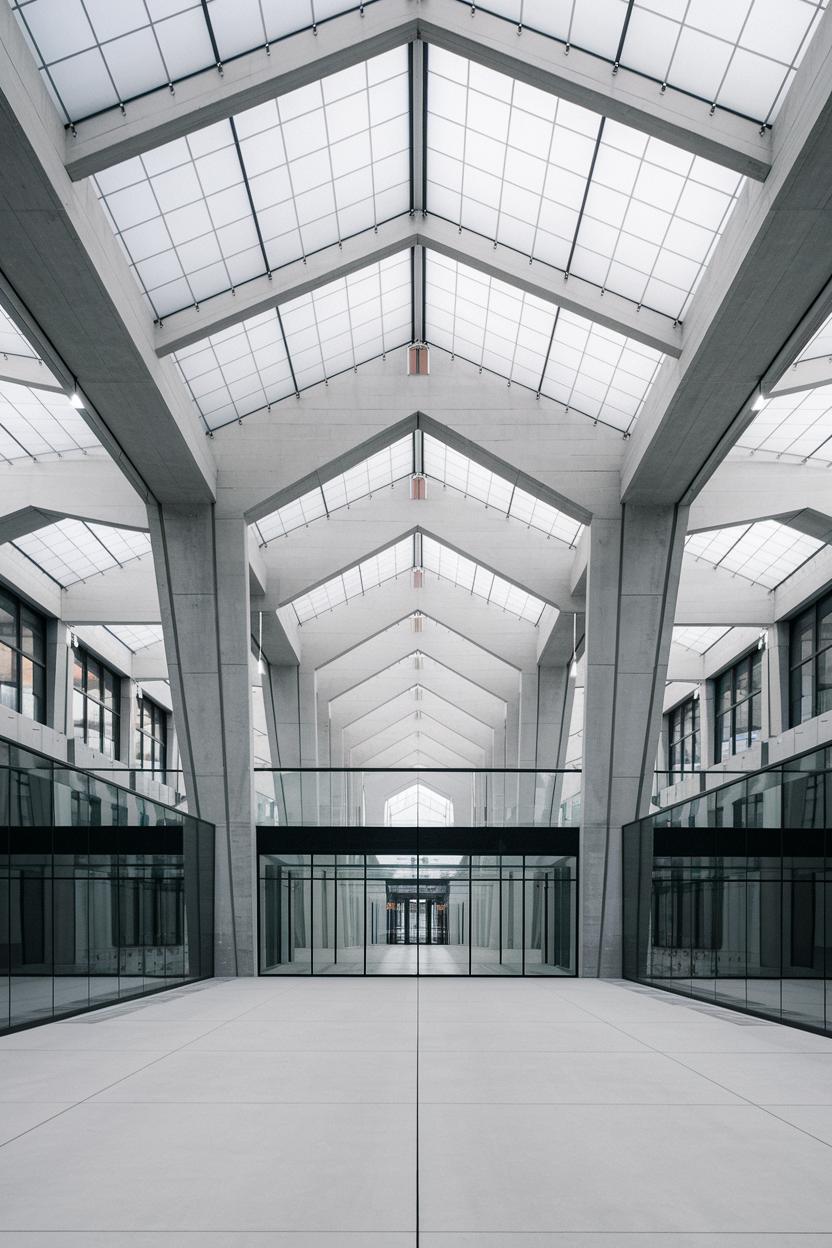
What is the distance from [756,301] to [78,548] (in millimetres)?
26309


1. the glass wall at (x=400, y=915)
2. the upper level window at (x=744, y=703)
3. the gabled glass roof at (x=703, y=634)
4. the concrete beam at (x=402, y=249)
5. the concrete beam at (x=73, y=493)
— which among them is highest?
the concrete beam at (x=402, y=249)

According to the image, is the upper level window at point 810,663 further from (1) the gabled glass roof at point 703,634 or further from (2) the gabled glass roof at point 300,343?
(2) the gabled glass roof at point 300,343

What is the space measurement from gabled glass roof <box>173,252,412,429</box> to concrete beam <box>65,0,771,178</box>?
876 cm

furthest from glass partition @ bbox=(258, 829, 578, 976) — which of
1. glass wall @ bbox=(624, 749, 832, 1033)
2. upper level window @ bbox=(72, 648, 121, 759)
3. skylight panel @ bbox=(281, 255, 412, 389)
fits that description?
upper level window @ bbox=(72, 648, 121, 759)

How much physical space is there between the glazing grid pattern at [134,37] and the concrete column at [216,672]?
14451mm

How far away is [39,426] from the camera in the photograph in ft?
96.7

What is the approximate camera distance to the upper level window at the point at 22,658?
39.2 meters

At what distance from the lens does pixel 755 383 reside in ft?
74.5

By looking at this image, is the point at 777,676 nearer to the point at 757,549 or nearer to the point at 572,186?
the point at 757,549

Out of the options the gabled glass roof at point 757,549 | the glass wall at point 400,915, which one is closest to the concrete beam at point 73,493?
the glass wall at point 400,915

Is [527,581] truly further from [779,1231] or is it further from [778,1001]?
[779,1231]

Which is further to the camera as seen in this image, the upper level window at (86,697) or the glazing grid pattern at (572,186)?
the upper level window at (86,697)

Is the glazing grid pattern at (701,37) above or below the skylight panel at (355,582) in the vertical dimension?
above

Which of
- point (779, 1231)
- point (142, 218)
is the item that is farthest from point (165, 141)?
point (779, 1231)
